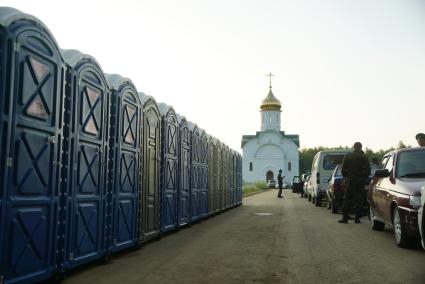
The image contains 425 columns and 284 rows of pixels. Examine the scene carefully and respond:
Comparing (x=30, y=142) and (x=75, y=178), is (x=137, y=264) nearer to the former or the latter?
(x=75, y=178)

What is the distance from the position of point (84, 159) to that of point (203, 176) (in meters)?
8.91

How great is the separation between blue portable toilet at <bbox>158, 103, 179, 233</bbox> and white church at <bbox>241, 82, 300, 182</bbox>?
81823mm

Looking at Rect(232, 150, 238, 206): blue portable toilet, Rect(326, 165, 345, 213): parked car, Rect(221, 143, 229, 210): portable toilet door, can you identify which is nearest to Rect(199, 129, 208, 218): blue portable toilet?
Rect(221, 143, 229, 210): portable toilet door

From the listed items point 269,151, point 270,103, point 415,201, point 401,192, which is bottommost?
point 415,201

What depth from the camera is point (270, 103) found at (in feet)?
315

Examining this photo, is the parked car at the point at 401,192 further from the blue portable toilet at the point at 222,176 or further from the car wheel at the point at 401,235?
the blue portable toilet at the point at 222,176

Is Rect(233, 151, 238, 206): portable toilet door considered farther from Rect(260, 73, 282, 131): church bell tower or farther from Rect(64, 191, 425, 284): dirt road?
Rect(260, 73, 282, 131): church bell tower

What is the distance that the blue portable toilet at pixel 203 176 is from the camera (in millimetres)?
14973

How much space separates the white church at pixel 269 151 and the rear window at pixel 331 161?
241 feet

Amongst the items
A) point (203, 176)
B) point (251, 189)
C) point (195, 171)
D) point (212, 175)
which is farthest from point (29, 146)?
point (251, 189)

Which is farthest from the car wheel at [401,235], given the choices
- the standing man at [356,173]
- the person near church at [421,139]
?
the standing man at [356,173]

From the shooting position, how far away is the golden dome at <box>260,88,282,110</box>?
3784 inches

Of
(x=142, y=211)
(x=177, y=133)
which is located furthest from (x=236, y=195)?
(x=142, y=211)

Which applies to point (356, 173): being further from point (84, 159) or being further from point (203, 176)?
point (84, 159)
